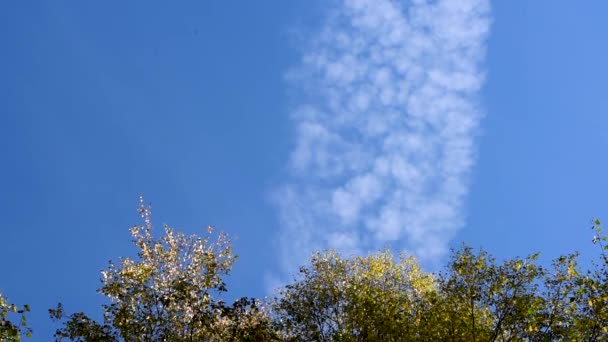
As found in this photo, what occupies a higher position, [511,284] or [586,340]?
[511,284]

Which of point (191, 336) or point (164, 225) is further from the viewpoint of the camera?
point (164, 225)

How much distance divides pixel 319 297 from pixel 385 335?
850 cm

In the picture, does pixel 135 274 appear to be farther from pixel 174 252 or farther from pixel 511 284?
pixel 511 284

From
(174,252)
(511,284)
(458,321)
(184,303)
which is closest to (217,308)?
(184,303)

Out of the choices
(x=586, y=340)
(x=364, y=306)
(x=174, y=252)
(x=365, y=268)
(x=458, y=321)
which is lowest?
(x=586, y=340)

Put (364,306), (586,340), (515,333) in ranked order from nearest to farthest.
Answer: (586,340)
(515,333)
(364,306)

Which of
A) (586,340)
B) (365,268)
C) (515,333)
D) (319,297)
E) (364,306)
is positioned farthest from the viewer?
(365,268)

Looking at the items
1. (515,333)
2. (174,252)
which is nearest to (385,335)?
(515,333)

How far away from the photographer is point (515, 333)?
34875 millimetres

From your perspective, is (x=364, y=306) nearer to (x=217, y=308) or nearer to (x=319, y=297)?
(x=319, y=297)

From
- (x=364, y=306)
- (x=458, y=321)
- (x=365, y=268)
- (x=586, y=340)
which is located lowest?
(x=586, y=340)

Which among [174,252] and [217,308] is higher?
[174,252]

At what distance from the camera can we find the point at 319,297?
148 feet

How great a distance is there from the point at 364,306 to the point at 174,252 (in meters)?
12.7
